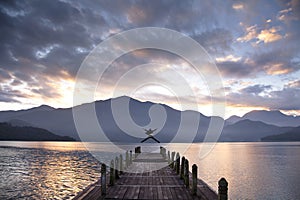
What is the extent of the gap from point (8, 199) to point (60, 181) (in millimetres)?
12476

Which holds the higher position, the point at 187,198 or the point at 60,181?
the point at 187,198

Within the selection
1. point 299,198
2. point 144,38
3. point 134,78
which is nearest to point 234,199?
point 299,198

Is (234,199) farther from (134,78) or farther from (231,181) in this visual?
(134,78)

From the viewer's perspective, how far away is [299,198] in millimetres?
32625

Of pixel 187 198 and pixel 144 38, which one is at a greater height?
pixel 144 38

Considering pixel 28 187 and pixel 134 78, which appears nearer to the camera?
pixel 28 187

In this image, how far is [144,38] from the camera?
166ft

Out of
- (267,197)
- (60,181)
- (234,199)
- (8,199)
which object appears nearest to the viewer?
(8,199)

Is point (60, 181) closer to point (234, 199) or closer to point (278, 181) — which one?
point (234, 199)

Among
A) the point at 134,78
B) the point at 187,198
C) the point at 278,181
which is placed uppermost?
the point at 134,78

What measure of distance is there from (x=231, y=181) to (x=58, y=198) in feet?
97.8

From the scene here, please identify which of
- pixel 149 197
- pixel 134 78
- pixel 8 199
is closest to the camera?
pixel 149 197

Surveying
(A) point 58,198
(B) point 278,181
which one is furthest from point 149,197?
(B) point 278,181

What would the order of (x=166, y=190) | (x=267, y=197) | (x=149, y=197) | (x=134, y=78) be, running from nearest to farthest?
(x=149, y=197)
(x=166, y=190)
(x=267, y=197)
(x=134, y=78)
